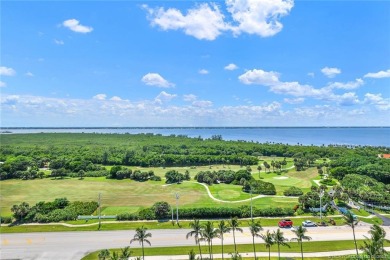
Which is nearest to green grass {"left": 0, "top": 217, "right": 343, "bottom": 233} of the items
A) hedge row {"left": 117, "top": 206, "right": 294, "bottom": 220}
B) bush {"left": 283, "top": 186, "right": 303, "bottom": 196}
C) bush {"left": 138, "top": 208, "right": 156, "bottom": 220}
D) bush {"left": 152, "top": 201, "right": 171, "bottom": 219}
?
bush {"left": 138, "top": 208, "right": 156, "bottom": 220}

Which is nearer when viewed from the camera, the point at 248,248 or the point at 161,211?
the point at 248,248

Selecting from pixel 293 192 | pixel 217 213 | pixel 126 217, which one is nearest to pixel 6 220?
pixel 126 217

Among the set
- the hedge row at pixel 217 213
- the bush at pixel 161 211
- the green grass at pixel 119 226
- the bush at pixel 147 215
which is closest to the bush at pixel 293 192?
the hedge row at pixel 217 213

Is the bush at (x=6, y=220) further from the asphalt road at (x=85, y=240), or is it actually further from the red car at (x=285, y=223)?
the red car at (x=285, y=223)

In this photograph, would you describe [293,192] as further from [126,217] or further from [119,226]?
[119,226]

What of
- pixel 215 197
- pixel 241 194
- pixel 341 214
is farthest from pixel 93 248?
pixel 341 214

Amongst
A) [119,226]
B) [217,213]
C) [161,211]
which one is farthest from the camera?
[217,213]

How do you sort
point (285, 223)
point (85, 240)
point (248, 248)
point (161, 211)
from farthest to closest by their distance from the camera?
point (161, 211) < point (285, 223) < point (85, 240) < point (248, 248)

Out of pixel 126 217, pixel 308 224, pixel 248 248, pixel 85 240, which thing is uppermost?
pixel 126 217
